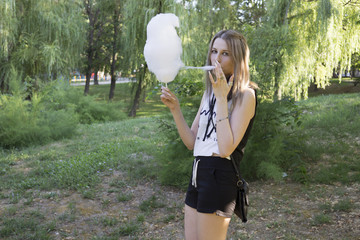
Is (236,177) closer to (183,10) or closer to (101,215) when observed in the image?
(101,215)

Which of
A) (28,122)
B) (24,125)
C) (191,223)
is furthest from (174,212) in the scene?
(28,122)

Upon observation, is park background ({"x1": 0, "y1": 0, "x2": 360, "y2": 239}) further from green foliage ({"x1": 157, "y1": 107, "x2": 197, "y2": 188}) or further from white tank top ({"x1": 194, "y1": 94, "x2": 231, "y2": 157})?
white tank top ({"x1": 194, "y1": 94, "x2": 231, "y2": 157})

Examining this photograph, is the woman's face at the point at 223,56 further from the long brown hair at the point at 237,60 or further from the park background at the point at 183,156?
the park background at the point at 183,156

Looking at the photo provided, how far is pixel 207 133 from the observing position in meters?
1.86

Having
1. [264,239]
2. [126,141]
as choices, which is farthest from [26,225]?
[126,141]

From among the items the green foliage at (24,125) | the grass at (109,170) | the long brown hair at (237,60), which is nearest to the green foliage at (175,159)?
the grass at (109,170)

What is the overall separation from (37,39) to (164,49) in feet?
40.7

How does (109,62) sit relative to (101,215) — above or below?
above

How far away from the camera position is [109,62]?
2373cm

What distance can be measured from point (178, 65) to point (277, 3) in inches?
373

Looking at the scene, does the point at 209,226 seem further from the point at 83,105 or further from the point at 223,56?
the point at 83,105

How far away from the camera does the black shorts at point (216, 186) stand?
5.63 ft

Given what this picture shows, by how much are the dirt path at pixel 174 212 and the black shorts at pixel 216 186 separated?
2071mm

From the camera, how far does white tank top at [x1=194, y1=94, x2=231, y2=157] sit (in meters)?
1.80
